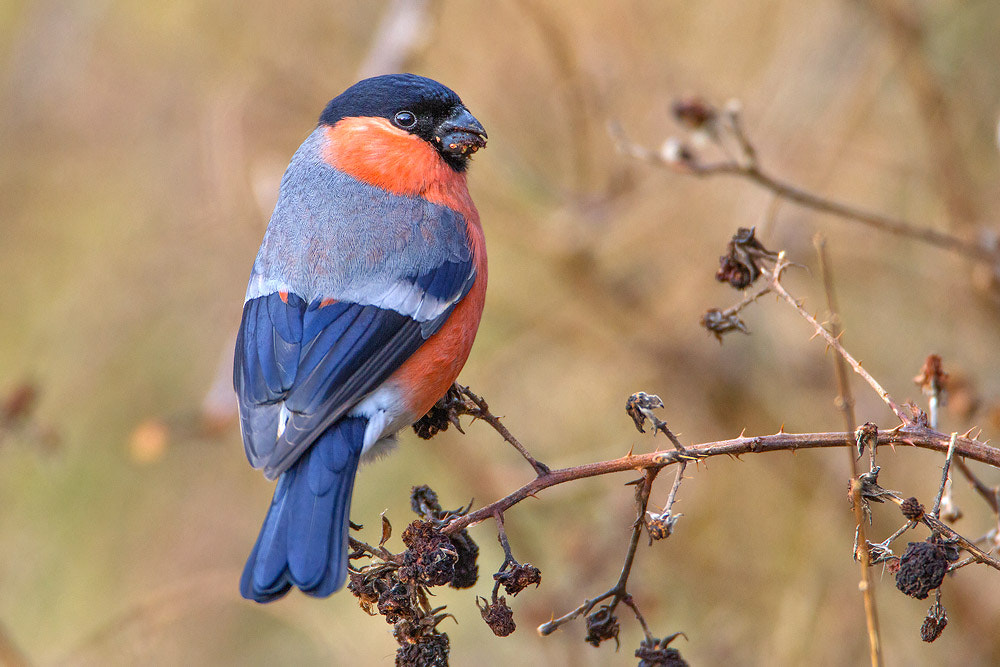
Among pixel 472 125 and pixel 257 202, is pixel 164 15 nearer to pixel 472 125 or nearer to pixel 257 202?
pixel 257 202

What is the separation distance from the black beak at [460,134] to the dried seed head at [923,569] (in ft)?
7.06

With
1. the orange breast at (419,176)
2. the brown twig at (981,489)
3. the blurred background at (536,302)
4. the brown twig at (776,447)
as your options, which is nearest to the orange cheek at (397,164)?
the orange breast at (419,176)

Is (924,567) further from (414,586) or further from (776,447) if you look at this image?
(414,586)

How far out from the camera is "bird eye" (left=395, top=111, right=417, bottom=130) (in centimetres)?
346

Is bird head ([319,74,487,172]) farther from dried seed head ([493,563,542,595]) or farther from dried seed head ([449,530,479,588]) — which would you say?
dried seed head ([493,563,542,595])

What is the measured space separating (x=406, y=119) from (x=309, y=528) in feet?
5.49

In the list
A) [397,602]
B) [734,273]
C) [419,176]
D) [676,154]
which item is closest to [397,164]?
[419,176]

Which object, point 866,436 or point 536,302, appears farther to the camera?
point 536,302

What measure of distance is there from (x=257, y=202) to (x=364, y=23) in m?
1.76

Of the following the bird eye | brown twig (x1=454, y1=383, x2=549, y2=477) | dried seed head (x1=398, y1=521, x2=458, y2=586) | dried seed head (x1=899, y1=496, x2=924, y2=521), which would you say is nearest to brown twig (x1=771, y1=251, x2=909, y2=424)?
dried seed head (x1=899, y1=496, x2=924, y2=521)

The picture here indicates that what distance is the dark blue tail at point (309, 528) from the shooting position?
2.20 metres

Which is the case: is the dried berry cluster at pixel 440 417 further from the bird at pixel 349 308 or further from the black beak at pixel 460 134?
the black beak at pixel 460 134

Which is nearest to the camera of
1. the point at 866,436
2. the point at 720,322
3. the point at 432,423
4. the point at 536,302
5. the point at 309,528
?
the point at 866,436

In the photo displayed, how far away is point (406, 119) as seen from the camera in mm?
3461
